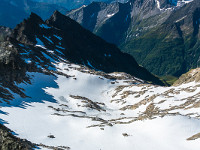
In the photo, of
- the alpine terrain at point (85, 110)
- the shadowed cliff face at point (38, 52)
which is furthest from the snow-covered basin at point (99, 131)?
the shadowed cliff face at point (38, 52)

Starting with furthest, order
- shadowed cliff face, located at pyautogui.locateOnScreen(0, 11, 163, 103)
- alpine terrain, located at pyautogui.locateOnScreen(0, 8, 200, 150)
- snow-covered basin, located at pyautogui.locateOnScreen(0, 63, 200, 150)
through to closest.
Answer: shadowed cliff face, located at pyautogui.locateOnScreen(0, 11, 163, 103), alpine terrain, located at pyautogui.locateOnScreen(0, 8, 200, 150), snow-covered basin, located at pyautogui.locateOnScreen(0, 63, 200, 150)

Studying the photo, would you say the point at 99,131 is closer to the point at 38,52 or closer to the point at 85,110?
the point at 85,110

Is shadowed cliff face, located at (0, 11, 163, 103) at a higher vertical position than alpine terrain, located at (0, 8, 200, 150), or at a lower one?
higher

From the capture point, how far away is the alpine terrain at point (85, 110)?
105 ft

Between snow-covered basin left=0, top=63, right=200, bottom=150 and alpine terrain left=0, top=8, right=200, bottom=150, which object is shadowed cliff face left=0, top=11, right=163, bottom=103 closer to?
alpine terrain left=0, top=8, right=200, bottom=150

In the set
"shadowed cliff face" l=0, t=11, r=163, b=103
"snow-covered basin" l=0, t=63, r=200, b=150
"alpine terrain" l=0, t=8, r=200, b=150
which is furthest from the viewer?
"shadowed cliff face" l=0, t=11, r=163, b=103

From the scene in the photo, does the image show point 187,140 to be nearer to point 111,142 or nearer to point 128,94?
point 111,142

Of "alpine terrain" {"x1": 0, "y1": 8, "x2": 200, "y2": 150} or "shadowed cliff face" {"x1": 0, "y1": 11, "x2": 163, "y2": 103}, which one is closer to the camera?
"alpine terrain" {"x1": 0, "y1": 8, "x2": 200, "y2": 150}


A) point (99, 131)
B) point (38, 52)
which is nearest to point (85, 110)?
point (99, 131)

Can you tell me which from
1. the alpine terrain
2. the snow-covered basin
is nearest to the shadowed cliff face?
the alpine terrain

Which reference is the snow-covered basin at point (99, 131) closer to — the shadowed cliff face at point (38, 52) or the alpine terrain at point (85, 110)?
the alpine terrain at point (85, 110)

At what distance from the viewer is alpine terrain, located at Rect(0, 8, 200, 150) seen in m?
32.0

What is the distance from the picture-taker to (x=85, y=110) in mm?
65312

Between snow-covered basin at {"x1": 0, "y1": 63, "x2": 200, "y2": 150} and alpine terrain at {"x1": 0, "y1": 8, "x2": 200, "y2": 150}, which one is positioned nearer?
A: snow-covered basin at {"x1": 0, "y1": 63, "x2": 200, "y2": 150}
